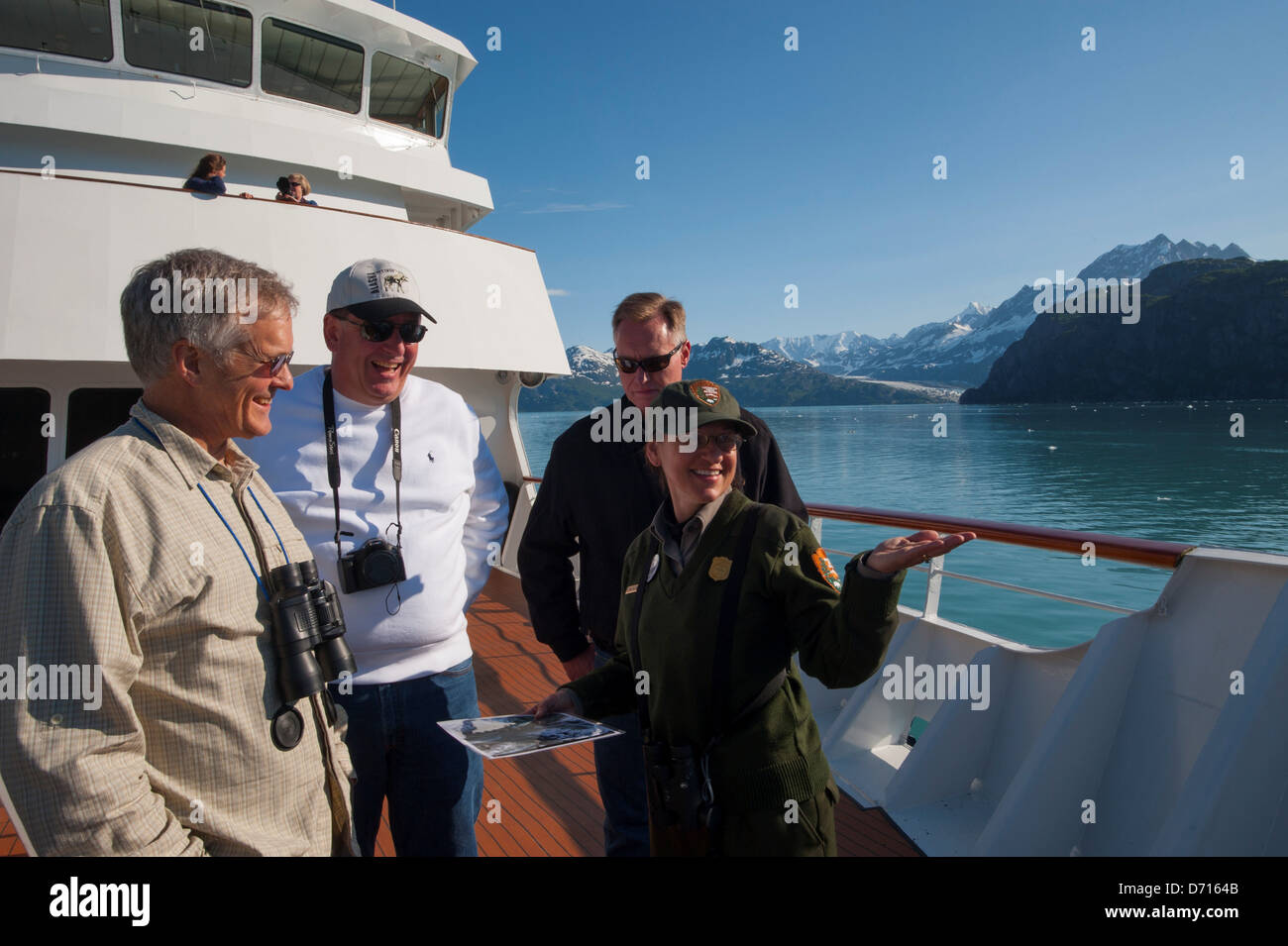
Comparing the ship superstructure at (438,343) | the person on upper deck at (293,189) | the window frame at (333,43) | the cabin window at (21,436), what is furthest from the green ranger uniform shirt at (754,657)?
the window frame at (333,43)

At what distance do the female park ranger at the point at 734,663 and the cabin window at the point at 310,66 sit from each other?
7413mm

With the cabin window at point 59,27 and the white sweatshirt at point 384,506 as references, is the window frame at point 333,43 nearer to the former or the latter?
the cabin window at point 59,27

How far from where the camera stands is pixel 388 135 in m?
7.91

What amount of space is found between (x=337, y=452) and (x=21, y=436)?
4.83 m

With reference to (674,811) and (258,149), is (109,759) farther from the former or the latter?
(258,149)

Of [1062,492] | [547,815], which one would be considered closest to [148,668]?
[547,815]

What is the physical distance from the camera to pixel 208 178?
5301 millimetres

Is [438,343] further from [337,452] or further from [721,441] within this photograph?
[721,441]

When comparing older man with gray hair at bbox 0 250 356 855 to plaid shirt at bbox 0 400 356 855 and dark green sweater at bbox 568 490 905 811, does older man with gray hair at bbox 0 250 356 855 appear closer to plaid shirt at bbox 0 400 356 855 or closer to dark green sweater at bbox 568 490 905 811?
plaid shirt at bbox 0 400 356 855

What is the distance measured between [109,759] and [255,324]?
69 centimetres

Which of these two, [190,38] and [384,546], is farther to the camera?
[190,38]
